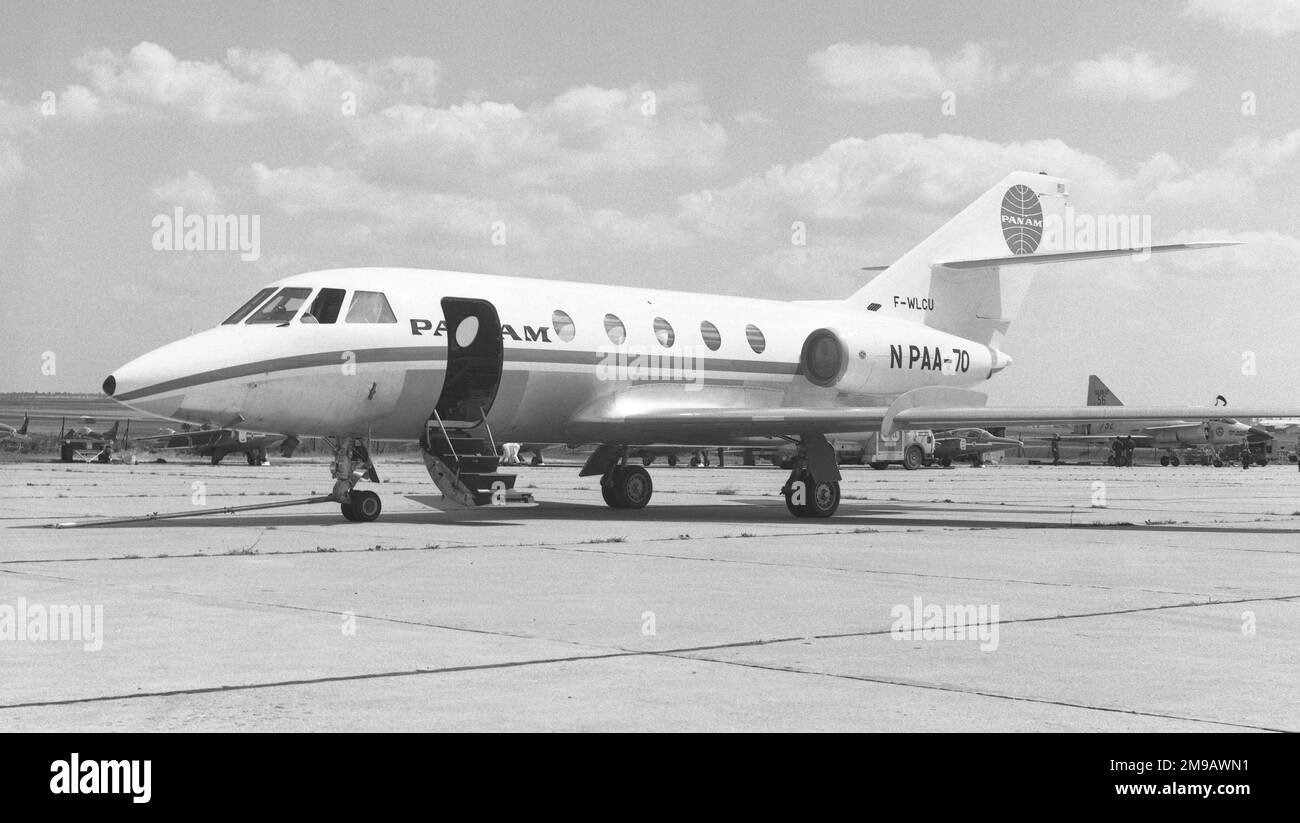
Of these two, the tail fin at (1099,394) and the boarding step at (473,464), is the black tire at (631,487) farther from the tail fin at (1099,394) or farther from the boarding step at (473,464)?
the tail fin at (1099,394)

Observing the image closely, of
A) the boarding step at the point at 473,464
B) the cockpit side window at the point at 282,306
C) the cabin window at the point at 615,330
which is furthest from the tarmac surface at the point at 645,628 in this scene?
the cabin window at the point at 615,330

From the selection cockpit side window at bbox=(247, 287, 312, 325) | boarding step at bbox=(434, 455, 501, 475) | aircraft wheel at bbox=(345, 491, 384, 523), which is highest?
cockpit side window at bbox=(247, 287, 312, 325)

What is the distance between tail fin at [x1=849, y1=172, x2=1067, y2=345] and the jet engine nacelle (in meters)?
0.55

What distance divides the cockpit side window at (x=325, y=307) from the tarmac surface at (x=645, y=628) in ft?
8.70

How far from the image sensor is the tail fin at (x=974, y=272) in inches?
1021

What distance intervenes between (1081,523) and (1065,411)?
1749 mm

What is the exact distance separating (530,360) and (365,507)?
3460mm

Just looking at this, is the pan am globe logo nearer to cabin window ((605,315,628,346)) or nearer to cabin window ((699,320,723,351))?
cabin window ((699,320,723,351))

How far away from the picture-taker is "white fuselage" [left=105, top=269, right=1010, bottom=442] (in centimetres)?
1672

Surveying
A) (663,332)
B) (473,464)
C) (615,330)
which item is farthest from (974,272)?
(473,464)

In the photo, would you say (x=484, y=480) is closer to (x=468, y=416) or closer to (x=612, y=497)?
(x=468, y=416)

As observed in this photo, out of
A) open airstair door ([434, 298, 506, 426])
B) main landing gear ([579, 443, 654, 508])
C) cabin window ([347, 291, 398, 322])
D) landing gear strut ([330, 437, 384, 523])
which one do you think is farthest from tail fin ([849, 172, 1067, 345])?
landing gear strut ([330, 437, 384, 523])

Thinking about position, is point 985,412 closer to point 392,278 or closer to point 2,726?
point 392,278
